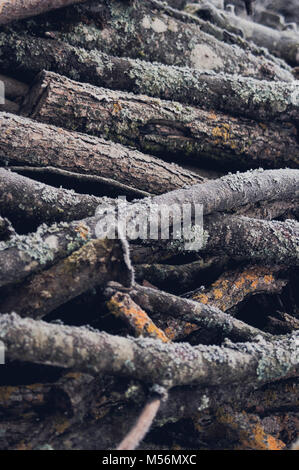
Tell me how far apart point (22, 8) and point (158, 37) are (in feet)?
3.54

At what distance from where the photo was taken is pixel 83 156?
118 inches

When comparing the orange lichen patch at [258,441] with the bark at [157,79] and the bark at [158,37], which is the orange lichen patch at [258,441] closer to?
the bark at [157,79]

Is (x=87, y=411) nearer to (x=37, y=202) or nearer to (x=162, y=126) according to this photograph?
(x=37, y=202)

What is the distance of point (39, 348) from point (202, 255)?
137cm

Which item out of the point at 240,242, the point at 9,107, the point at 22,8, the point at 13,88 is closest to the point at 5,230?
the point at 9,107

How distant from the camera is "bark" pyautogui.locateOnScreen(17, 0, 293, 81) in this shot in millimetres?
3531

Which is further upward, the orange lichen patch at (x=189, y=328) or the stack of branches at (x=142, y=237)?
the stack of branches at (x=142, y=237)

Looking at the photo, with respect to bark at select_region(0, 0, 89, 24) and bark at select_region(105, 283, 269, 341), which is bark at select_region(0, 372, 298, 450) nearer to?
bark at select_region(105, 283, 269, 341)

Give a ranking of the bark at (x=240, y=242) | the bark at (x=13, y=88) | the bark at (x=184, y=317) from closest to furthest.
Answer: the bark at (x=184, y=317)
the bark at (x=240, y=242)
the bark at (x=13, y=88)

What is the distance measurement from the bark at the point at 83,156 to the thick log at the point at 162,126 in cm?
15

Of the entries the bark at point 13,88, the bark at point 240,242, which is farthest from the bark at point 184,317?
the bark at point 13,88

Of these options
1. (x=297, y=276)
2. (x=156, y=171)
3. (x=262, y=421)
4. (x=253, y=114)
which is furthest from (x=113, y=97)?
(x=262, y=421)

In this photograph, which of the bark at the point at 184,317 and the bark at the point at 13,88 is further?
the bark at the point at 13,88

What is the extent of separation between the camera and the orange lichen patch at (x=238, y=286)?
9.93 feet
